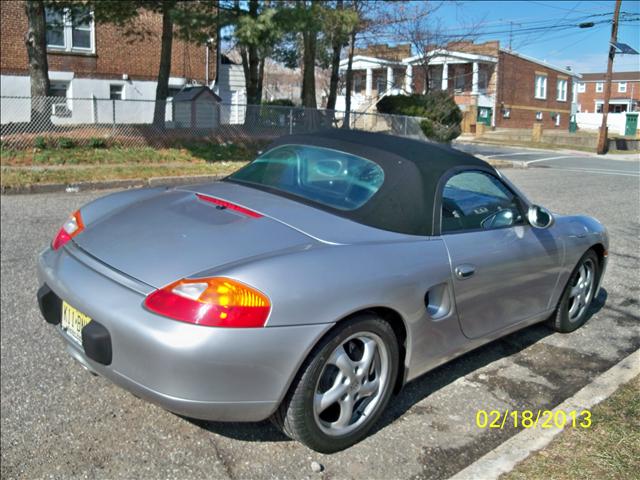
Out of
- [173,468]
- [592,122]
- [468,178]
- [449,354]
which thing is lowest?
[173,468]

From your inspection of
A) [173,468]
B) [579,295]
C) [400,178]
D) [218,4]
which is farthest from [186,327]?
Result: [218,4]

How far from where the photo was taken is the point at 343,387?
9.18ft

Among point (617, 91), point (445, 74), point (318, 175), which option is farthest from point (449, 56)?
point (318, 175)

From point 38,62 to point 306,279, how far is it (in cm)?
1437

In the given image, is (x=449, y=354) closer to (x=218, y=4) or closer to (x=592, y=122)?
(x=592, y=122)

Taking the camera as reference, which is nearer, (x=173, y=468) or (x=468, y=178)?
(x=173, y=468)

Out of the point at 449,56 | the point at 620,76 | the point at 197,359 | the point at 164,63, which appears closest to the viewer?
the point at 197,359

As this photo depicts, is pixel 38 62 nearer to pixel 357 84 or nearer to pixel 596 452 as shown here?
pixel 596 452

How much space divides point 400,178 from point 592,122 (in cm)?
498

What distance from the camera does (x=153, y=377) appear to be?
8.09 feet

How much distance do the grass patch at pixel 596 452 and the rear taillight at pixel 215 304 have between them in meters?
1.33

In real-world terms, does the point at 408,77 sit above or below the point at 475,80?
above

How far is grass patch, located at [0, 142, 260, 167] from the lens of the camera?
41.2ft

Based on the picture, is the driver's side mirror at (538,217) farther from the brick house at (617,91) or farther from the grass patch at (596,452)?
the brick house at (617,91)
